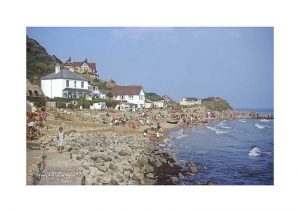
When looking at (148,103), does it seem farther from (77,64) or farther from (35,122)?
(35,122)

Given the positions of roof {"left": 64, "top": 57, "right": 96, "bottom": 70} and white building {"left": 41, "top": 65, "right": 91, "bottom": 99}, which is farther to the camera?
white building {"left": 41, "top": 65, "right": 91, "bottom": 99}

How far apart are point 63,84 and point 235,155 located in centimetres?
299

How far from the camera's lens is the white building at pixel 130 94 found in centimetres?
677

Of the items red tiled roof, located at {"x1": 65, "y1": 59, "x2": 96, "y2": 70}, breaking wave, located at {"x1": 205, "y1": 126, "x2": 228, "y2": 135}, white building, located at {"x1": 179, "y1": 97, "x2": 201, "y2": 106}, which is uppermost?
red tiled roof, located at {"x1": 65, "y1": 59, "x2": 96, "y2": 70}

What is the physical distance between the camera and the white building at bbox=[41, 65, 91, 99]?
687cm

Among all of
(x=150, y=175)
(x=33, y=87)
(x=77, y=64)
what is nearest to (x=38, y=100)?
(x=33, y=87)

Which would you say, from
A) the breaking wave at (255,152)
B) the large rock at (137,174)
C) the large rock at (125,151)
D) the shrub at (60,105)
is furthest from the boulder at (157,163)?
the shrub at (60,105)

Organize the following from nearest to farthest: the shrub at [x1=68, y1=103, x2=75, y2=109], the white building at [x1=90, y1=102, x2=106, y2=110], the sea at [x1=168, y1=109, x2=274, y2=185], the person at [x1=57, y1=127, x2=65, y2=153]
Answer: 1. the sea at [x1=168, y1=109, x2=274, y2=185]
2. the person at [x1=57, y1=127, x2=65, y2=153]
3. the shrub at [x1=68, y1=103, x2=75, y2=109]
4. the white building at [x1=90, y1=102, x2=106, y2=110]

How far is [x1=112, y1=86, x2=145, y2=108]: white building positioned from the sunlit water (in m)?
0.93

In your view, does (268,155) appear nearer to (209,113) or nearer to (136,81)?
(209,113)

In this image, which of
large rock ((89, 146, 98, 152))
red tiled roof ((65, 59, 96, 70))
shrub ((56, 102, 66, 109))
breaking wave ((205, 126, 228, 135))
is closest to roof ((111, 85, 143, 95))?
red tiled roof ((65, 59, 96, 70))

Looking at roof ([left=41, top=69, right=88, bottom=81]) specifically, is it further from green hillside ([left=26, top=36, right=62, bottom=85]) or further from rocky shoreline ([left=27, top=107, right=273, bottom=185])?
rocky shoreline ([left=27, top=107, right=273, bottom=185])

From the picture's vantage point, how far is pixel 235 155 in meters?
6.63
